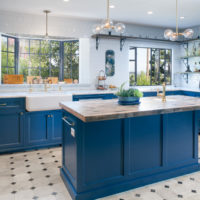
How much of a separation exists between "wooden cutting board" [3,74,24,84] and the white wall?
911mm

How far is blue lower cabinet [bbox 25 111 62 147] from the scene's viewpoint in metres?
3.92

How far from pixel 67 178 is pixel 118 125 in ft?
3.01

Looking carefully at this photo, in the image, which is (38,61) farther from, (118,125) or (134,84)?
(118,125)

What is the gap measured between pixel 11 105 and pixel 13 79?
1.09 metres

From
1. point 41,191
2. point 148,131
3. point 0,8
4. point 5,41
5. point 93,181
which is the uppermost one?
point 0,8

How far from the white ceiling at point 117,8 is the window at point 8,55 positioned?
27.5 inches

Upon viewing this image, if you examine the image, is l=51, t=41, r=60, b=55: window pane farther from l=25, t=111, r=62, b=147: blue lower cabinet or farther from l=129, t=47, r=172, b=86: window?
l=129, t=47, r=172, b=86: window

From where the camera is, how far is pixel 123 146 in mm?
2480

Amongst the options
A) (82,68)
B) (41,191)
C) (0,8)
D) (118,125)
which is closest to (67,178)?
(41,191)

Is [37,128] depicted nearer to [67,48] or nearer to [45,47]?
[45,47]

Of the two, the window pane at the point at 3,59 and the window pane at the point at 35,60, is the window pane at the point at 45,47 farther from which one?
the window pane at the point at 3,59

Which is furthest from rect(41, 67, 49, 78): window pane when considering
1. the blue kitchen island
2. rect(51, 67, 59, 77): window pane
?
the blue kitchen island

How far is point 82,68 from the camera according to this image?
5.35 metres

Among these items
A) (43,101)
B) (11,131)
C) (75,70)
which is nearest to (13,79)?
(43,101)
